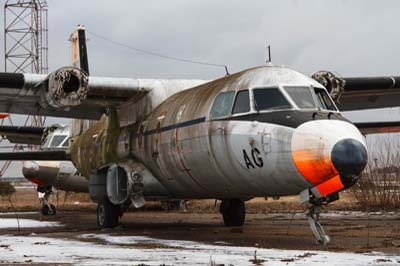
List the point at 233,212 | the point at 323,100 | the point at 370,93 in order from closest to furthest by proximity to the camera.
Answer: the point at 323,100 → the point at 233,212 → the point at 370,93

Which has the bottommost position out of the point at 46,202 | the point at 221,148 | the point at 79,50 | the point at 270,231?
the point at 270,231

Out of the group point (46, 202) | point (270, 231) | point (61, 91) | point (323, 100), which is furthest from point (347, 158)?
point (46, 202)

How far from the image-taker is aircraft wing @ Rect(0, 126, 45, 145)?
21.0 metres

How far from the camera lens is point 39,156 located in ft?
66.3

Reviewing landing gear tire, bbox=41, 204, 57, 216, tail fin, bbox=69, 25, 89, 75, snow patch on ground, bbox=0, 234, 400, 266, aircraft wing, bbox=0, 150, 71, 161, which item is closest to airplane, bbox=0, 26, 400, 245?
aircraft wing, bbox=0, 150, 71, 161

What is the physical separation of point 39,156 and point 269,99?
11020 mm

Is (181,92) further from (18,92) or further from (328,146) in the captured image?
(328,146)

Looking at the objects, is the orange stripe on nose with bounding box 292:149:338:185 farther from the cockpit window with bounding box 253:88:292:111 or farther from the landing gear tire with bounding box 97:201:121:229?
the landing gear tire with bounding box 97:201:121:229

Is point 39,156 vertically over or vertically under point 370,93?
under

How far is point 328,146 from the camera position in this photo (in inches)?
372

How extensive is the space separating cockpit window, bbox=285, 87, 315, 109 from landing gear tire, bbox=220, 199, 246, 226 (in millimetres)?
4948

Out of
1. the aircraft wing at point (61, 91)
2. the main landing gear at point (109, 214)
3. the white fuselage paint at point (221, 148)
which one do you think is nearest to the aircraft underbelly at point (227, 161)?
the white fuselage paint at point (221, 148)

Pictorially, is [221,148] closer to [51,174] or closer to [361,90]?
[361,90]

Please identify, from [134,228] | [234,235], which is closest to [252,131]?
[234,235]
